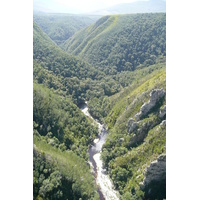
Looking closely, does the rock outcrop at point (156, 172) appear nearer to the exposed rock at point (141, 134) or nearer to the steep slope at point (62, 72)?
the exposed rock at point (141, 134)

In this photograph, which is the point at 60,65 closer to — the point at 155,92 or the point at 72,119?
the point at 72,119

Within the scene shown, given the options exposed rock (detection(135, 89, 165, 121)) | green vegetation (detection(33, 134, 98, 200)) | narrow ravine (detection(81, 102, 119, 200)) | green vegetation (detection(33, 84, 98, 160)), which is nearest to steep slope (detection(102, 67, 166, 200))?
exposed rock (detection(135, 89, 165, 121))

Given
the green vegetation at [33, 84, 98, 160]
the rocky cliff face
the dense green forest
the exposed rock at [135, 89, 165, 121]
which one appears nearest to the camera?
the dense green forest

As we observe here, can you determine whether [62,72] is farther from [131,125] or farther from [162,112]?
[162,112]

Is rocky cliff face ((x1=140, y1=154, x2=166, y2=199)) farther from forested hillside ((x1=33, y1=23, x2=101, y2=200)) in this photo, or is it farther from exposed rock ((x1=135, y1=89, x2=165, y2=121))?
exposed rock ((x1=135, y1=89, x2=165, y2=121))

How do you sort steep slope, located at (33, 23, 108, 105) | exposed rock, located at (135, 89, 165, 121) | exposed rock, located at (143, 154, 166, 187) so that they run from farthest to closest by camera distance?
1. steep slope, located at (33, 23, 108, 105)
2. exposed rock, located at (135, 89, 165, 121)
3. exposed rock, located at (143, 154, 166, 187)

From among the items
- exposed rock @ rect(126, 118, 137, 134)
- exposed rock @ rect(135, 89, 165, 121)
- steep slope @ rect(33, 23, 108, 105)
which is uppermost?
steep slope @ rect(33, 23, 108, 105)

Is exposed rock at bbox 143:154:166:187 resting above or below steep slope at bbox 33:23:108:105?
below

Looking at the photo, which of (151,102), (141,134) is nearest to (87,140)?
(141,134)
